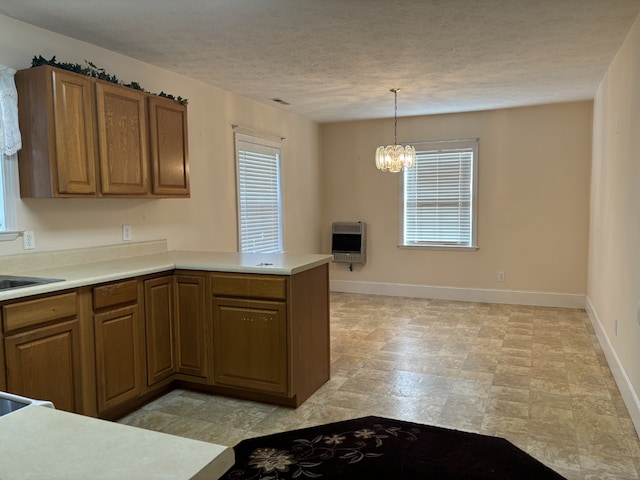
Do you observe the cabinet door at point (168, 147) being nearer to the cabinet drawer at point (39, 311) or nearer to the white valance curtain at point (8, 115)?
the white valance curtain at point (8, 115)

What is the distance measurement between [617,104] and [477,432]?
9.48 ft

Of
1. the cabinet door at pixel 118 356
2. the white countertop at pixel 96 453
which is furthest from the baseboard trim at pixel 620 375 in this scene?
the cabinet door at pixel 118 356

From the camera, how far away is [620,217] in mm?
3502

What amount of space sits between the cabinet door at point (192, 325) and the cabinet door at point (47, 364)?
777 millimetres

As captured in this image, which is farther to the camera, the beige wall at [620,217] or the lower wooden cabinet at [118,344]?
the beige wall at [620,217]

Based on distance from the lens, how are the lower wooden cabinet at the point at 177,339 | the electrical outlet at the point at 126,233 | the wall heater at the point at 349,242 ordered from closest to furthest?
1. the lower wooden cabinet at the point at 177,339
2. the electrical outlet at the point at 126,233
3. the wall heater at the point at 349,242

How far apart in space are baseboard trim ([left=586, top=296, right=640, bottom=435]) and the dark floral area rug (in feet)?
2.75

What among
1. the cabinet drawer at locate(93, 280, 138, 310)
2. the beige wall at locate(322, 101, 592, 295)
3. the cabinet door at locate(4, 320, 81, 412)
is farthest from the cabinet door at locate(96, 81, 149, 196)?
the beige wall at locate(322, 101, 592, 295)

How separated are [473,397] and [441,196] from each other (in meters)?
3.66

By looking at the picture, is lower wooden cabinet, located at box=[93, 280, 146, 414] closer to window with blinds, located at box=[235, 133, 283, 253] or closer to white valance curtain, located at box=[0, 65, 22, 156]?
white valance curtain, located at box=[0, 65, 22, 156]

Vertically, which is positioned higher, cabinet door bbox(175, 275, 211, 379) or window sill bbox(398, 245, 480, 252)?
window sill bbox(398, 245, 480, 252)

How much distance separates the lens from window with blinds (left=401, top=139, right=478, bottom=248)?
6.25 metres

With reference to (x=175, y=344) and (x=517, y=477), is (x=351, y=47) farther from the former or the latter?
(x=517, y=477)

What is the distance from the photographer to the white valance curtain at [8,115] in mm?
2732
